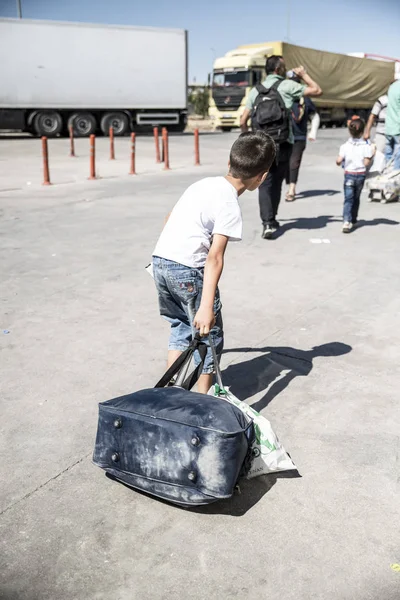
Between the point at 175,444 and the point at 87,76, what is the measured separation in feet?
93.0

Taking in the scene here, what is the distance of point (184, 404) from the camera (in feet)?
9.43

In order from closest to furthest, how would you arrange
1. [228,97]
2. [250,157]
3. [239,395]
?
[250,157] → [239,395] → [228,97]

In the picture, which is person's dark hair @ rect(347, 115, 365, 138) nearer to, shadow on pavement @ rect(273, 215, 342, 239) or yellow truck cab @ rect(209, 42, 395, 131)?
shadow on pavement @ rect(273, 215, 342, 239)

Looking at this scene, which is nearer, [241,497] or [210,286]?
[241,497]

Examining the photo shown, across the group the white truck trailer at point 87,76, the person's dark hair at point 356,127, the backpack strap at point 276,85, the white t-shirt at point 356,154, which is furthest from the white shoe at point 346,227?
the white truck trailer at point 87,76

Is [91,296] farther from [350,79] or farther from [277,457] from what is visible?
[350,79]

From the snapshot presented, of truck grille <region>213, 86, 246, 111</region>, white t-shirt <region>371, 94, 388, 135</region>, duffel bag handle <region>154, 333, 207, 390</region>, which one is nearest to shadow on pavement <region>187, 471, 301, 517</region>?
duffel bag handle <region>154, 333, 207, 390</region>

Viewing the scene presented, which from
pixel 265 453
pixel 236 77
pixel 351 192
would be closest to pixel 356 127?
pixel 351 192

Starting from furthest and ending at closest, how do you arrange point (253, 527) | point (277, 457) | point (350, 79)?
point (350, 79) → point (277, 457) → point (253, 527)

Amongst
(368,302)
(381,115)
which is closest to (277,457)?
(368,302)

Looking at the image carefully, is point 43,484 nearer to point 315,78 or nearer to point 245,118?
point 245,118

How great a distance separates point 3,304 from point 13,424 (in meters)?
2.33

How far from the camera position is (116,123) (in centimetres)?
3052

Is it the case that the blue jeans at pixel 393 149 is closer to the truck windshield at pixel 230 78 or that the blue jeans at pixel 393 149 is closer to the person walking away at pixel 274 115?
the person walking away at pixel 274 115
